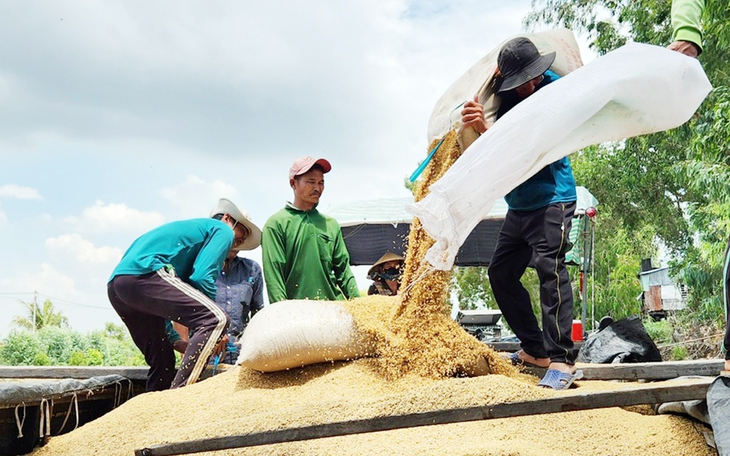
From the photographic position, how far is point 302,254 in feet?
13.4

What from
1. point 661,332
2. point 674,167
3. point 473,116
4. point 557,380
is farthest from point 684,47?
point 661,332

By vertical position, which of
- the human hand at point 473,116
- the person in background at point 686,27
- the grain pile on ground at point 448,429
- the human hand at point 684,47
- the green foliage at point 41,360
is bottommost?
the green foliage at point 41,360

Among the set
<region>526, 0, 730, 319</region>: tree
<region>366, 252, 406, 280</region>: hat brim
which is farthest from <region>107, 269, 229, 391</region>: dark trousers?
<region>526, 0, 730, 319</region>: tree

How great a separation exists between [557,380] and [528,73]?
1.32 m

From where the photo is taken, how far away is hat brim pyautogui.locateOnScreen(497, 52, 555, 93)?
9.53 feet

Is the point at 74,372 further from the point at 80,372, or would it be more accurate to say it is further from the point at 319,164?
the point at 319,164

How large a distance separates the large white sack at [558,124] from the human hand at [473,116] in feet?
2.16

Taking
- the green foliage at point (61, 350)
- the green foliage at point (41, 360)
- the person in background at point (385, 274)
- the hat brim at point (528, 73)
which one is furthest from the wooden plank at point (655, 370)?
the green foliage at point (41, 360)

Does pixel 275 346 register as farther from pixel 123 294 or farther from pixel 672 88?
pixel 672 88

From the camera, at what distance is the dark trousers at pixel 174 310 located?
335cm

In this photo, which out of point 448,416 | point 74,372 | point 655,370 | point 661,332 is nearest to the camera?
point 448,416

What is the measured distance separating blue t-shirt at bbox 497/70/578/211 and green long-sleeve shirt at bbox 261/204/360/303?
1.39 meters

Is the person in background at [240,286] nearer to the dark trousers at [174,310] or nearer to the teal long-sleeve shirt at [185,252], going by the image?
the teal long-sleeve shirt at [185,252]

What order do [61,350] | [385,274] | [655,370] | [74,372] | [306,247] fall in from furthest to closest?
1. [61,350]
2. [385,274]
3. [306,247]
4. [74,372]
5. [655,370]
